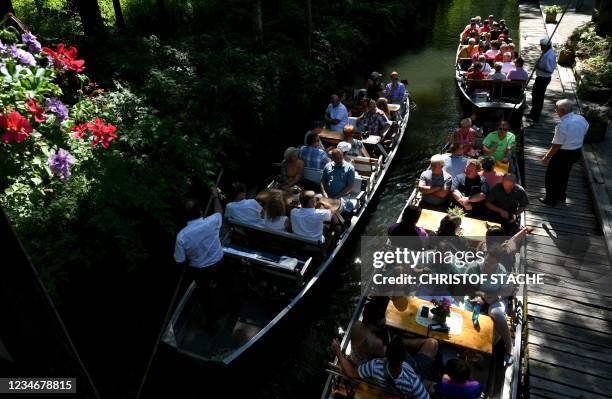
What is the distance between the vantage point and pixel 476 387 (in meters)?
4.70

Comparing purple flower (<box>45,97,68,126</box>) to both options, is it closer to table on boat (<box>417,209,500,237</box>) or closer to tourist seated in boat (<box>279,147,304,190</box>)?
tourist seated in boat (<box>279,147,304,190</box>)

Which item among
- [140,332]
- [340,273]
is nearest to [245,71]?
[340,273]

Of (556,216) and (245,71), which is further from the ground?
(245,71)

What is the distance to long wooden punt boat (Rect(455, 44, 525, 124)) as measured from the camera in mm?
12891

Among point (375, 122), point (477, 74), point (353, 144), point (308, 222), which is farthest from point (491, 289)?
point (477, 74)

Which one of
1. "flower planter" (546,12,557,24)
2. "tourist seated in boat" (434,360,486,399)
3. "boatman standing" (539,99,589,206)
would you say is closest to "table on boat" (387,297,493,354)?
"tourist seated in boat" (434,360,486,399)

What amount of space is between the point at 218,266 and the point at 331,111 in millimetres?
6659

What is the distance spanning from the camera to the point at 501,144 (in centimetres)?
935

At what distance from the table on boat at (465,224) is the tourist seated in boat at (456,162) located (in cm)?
159

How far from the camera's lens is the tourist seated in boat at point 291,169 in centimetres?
905

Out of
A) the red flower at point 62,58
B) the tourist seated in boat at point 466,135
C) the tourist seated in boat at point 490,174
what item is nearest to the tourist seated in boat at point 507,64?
the tourist seated in boat at point 466,135

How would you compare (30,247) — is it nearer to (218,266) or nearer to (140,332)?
(218,266)

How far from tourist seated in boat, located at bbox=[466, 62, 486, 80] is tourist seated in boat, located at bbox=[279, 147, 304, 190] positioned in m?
7.82

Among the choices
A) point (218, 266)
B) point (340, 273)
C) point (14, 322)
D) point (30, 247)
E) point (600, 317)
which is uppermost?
point (14, 322)
